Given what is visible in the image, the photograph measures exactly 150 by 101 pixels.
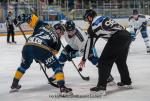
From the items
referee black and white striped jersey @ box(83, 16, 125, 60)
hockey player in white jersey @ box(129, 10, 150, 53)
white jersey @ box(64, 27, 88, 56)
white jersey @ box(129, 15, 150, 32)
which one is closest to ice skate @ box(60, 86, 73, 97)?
referee black and white striped jersey @ box(83, 16, 125, 60)

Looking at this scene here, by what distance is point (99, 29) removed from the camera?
520cm

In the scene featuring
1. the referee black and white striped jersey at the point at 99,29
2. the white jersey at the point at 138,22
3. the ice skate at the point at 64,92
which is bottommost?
the ice skate at the point at 64,92

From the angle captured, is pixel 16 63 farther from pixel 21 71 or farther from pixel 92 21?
pixel 92 21

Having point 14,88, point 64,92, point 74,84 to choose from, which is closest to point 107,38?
point 64,92

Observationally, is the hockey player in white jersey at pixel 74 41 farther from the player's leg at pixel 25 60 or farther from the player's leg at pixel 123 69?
the player's leg at pixel 25 60

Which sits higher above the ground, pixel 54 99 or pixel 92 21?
pixel 92 21

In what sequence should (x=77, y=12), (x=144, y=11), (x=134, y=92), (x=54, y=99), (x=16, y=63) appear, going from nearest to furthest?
(x=54, y=99)
(x=134, y=92)
(x=16, y=63)
(x=77, y=12)
(x=144, y=11)

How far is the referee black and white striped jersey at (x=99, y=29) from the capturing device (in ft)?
17.0

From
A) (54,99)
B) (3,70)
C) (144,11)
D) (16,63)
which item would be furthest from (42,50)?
(144,11)

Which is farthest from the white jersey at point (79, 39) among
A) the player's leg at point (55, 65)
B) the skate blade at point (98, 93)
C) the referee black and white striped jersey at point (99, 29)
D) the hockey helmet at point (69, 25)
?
the skate blade at point (98, 93)

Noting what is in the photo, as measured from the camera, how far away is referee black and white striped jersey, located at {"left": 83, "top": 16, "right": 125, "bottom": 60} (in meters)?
5.19

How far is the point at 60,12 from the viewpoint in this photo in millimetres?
20391

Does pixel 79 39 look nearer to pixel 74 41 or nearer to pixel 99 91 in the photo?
pixel 74 41

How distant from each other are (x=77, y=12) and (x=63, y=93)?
1525 cm
